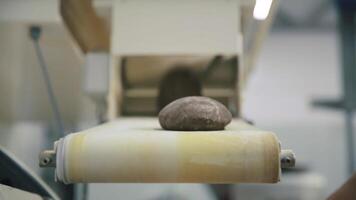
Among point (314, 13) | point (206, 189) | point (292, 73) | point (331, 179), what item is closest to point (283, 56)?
point (292, 73)

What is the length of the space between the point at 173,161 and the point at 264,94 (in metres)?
2.37

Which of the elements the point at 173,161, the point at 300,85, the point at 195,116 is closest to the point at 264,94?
the point at 300,85

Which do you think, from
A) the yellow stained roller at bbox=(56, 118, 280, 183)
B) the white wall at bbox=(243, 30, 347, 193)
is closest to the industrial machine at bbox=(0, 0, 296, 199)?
the yellow stained roller at bbox=(56, 118, 280, 183)

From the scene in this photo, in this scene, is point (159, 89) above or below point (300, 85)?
above

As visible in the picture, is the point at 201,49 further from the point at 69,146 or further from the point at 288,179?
the point at 288,179

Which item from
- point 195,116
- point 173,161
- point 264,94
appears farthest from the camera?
point 264,94

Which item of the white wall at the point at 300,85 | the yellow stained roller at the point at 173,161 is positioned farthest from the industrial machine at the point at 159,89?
the white wall at the point at 300,85

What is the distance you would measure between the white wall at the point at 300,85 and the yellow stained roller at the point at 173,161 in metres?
2.07

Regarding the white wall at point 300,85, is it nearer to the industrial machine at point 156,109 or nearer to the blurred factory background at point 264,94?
the blurred factory background at point 264,94

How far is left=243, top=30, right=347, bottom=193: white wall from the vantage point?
2662mm

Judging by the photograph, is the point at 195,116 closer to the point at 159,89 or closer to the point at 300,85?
the point at 159,89

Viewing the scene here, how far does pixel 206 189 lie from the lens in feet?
3.86

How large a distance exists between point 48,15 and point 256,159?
2.75 feet

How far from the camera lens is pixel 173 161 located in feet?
1.91
